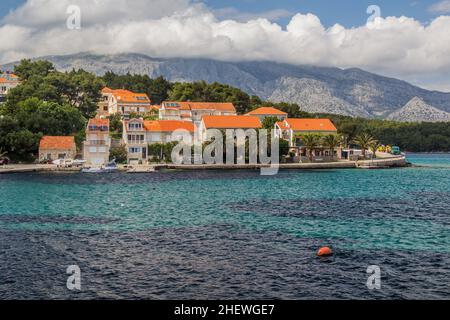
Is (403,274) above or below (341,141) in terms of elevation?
below

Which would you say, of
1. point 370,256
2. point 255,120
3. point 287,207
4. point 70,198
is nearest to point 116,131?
point 255,120

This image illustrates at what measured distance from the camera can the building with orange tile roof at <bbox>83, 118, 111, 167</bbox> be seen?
103312 mm

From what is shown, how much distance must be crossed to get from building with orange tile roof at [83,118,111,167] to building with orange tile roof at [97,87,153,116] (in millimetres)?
39925

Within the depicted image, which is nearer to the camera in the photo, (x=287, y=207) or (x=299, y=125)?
(x=287, y=207)

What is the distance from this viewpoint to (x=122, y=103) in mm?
149125

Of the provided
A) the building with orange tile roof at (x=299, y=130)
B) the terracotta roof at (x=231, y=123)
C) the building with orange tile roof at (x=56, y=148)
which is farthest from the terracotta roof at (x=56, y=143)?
the building with orange tile roof at (x=299, y=130)

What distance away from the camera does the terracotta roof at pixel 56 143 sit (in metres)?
104

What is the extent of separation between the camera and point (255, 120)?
12369 cm

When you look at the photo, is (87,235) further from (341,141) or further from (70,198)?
(341,141)

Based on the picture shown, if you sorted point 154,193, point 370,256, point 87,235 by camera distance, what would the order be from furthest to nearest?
point 154,193
point 87,235
point 370,256

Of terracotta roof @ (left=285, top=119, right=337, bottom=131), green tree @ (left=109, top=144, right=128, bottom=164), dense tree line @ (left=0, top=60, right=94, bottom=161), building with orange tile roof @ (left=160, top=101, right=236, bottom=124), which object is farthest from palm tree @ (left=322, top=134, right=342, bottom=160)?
dense tree line @ (left=0, top=60, right=94, bottom=161)

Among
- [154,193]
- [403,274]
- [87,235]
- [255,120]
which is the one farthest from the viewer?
[255,120]

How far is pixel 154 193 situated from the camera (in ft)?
211
